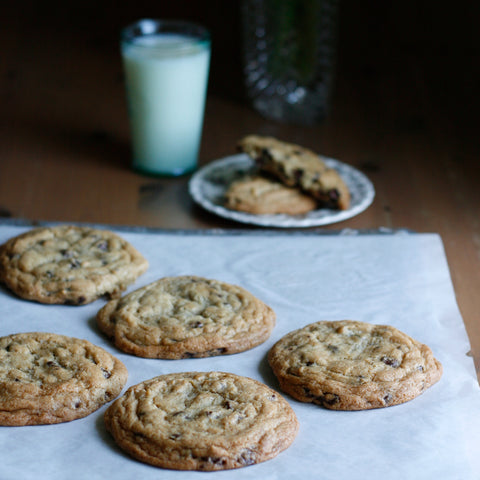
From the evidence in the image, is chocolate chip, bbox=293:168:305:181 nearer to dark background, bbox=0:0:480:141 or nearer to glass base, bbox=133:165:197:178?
glass base, bbox=133:165:197:178

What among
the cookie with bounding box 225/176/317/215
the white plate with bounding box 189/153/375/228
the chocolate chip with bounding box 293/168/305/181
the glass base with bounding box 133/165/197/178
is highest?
the chocolate chip with bounding box 293/168/305/181

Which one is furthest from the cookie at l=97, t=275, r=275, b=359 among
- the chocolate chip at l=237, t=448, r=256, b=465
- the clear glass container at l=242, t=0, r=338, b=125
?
the clear glass container at l=242, t=0, r=338, b=125

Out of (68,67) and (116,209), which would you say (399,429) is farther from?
(68,67)

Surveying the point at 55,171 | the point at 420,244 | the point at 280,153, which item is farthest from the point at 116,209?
the point at 420,244

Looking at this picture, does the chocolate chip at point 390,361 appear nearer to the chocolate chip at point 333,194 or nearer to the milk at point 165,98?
the chocolate chip at point 333,194

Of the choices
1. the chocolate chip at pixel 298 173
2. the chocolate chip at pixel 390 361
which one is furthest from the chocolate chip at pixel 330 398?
the chocolate chip at pixel 298 173
